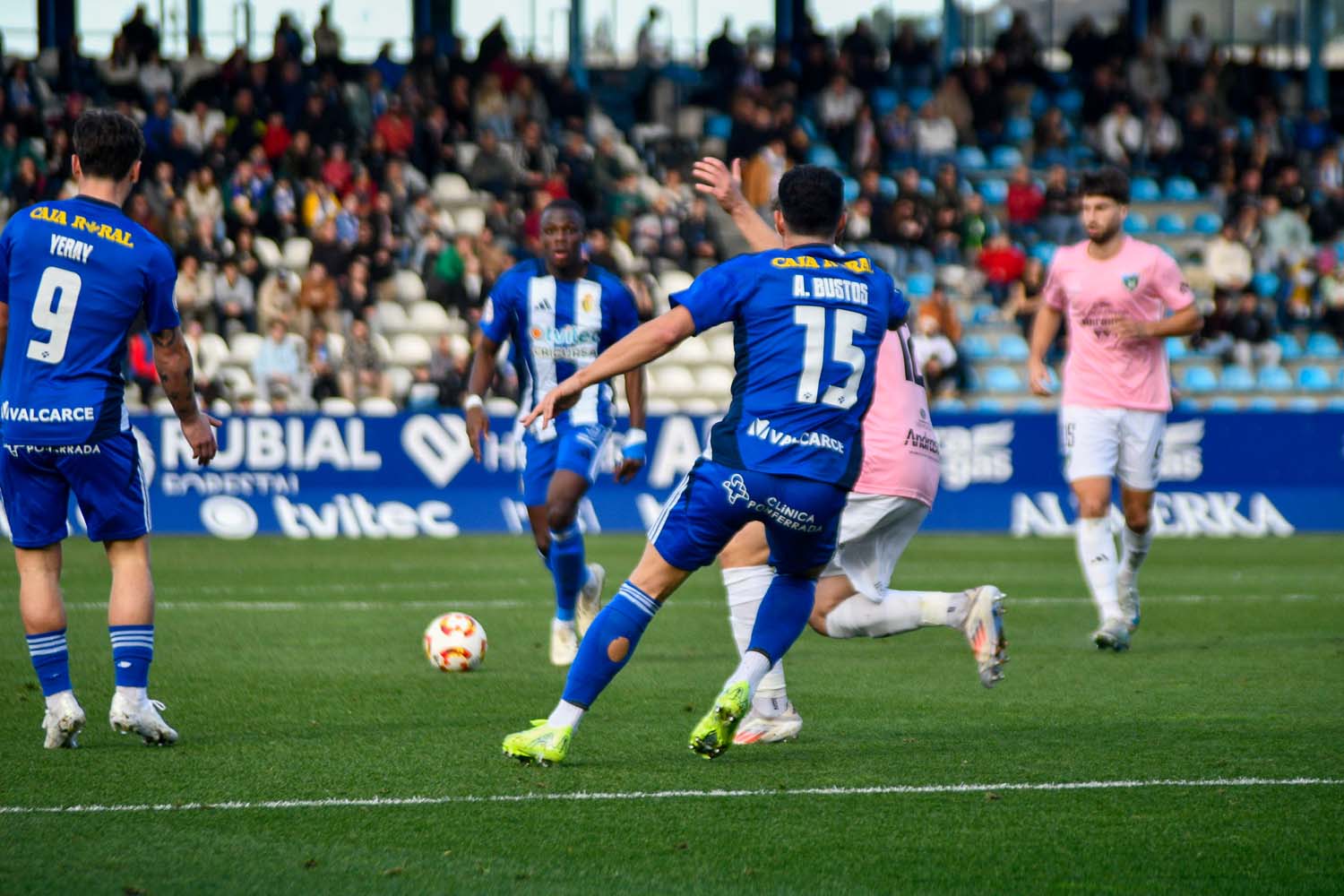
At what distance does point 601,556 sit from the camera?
16.3 metres

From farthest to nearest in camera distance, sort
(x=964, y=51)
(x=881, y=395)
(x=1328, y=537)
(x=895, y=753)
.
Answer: (x=964, y=51) < (x=1328, y=537) < (x=881, y=395) < (x=895, y=753)

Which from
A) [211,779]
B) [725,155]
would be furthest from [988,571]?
[725,155]

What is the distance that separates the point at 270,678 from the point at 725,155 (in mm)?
18393

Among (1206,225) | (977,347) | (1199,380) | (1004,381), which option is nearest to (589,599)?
(1004,381)

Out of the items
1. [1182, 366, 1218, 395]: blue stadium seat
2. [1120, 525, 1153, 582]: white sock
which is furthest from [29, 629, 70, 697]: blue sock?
[1182, 366, 1218, 395]: blue stadium seat

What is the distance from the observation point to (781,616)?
661 cm

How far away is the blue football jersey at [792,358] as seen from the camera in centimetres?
622

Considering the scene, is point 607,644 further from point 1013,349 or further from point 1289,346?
point 1289,346

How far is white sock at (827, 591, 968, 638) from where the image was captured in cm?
714

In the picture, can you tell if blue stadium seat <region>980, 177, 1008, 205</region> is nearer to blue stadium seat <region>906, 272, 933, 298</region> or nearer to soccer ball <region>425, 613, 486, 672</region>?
blue stadium seat <region>906, 272, 933, 298</region>

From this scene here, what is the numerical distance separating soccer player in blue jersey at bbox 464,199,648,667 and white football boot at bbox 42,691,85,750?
3287mm

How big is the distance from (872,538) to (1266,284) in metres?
19.7

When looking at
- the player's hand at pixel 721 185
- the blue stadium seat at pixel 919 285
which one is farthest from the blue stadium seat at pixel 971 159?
the player's hand at pixel 721 185

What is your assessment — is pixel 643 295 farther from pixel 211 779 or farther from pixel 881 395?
pixel 211 779
